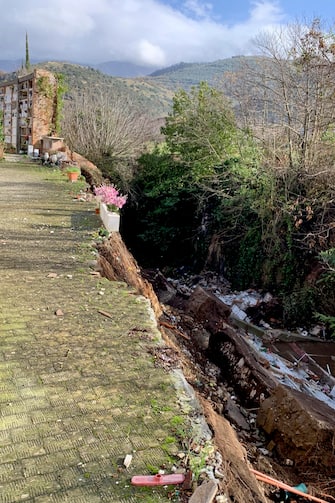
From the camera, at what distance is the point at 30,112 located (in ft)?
50.7

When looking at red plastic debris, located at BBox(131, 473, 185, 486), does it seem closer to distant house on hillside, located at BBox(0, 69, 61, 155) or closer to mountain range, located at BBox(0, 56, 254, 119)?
distant house on hillside, located at BBox(0, 69, 61, 155)

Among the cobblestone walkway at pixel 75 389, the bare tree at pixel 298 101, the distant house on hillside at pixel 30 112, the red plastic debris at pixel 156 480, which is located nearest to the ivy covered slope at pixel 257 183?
the bare tree at pixel 298 101

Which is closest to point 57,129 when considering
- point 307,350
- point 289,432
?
point 307,350

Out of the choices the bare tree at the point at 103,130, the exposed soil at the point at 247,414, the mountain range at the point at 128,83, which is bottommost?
the exposed soil at the point at 247,414

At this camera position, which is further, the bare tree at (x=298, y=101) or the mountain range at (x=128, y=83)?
the mountain range at (x=128, y=83)

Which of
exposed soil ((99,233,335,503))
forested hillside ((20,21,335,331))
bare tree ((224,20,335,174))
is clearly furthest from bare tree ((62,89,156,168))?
exposed soil ((99,233,335,503))

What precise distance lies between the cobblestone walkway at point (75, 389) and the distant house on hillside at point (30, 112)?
11424mm

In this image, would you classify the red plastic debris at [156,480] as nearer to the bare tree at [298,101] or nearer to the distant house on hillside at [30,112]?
the bare tree at [298,101]

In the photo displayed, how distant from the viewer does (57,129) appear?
15906 millimetres

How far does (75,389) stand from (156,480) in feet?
3.02

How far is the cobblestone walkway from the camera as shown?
2.09 metres

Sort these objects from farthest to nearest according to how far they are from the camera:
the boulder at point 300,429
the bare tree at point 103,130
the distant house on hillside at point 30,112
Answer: the bare tree at point 103,130, the distant house on hillside at point 30,112, the boulder at point 300,429

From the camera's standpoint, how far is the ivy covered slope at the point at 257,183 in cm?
940

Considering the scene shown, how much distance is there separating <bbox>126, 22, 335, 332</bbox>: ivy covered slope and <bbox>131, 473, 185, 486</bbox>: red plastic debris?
5.72 m
